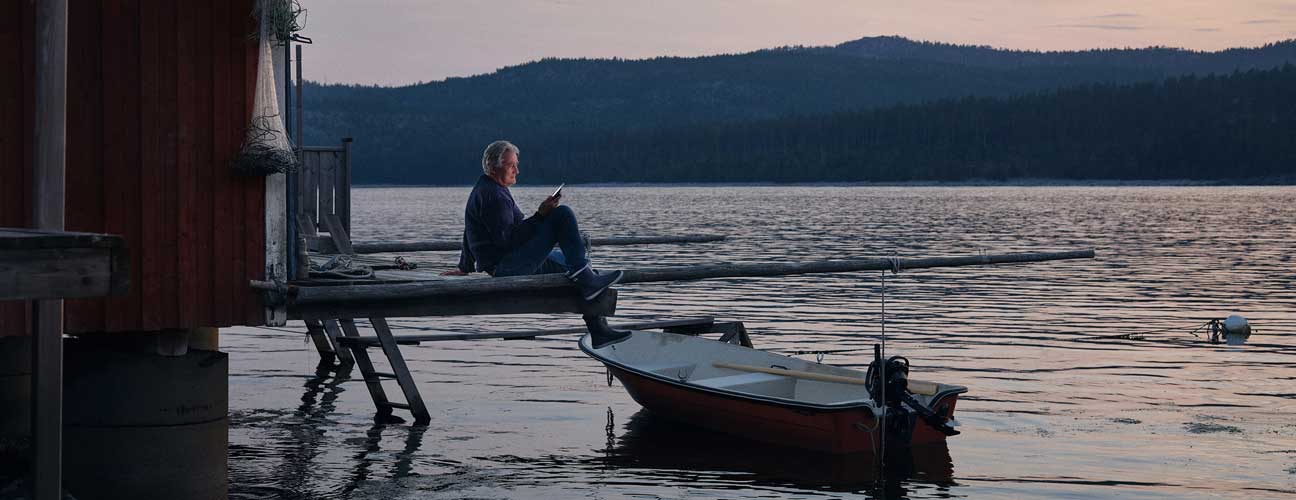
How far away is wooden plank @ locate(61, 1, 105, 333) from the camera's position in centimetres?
1004

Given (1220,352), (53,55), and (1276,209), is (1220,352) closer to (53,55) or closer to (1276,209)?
(53,55)

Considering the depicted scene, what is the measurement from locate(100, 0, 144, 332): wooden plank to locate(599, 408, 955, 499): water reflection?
19.5 feet

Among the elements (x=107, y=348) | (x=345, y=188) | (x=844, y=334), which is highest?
(x=345, y=188)

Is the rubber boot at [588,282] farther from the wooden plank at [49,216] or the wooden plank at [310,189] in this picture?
the wooden plank at [49,216]

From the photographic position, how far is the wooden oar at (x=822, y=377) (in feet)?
48.8

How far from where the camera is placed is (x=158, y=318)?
10.2 meters

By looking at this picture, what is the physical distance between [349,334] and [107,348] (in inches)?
254

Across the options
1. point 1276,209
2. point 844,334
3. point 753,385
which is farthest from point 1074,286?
point 1276,209

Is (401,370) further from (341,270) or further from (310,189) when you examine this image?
(341,270)

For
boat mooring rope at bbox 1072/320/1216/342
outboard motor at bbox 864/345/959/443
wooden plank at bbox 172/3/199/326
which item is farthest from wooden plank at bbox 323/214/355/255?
boat mooring rope at bbox 1072/320/1216/342

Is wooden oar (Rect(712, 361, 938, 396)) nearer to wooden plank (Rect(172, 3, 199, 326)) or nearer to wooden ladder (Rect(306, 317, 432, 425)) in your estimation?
wooden ladder (Rect(306, 317, 432, 425))

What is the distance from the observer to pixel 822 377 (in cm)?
1590

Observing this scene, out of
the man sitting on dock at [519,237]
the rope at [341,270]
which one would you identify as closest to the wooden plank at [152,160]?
the rope at [341,270]

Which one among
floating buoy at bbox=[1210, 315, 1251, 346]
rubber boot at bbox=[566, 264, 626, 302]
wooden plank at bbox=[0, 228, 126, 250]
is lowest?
floating buoy at bbox=[1210, 315, 1251, 346]
